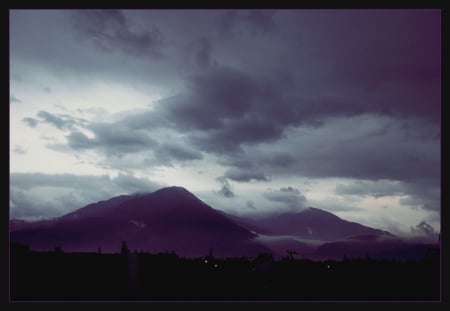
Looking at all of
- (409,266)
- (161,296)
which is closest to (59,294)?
(161,296)

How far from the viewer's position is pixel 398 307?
36.7 meters

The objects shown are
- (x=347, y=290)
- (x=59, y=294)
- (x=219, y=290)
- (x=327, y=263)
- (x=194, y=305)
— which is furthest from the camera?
(x=327, y=263)

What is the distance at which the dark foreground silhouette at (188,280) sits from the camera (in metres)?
64.0

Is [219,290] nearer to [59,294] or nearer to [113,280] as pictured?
[113,280]

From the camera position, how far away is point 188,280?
81.4m

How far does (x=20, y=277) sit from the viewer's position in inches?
2542

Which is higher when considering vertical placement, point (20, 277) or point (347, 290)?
point (20, 277)

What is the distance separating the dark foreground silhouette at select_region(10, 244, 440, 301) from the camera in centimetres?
6400

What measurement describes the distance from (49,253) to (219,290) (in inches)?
923

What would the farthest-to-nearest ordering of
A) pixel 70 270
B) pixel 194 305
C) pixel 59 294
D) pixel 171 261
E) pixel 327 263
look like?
pixel 327 263
pixel 171 261
pixel 70 270
pixel 59 294
pixel 194 305

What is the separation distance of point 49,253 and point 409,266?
8239 centimetres

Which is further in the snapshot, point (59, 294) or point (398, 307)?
point (59, 294)
